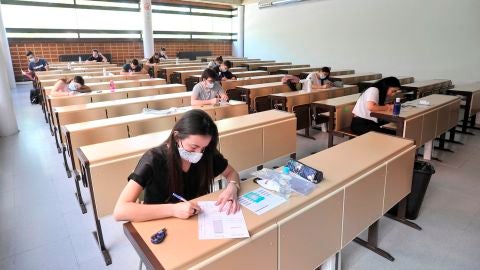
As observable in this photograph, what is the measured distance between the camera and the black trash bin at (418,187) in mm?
2531

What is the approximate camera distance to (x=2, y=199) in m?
3.06

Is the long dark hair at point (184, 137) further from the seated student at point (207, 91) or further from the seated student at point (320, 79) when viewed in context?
the seated student at point (320, 79)

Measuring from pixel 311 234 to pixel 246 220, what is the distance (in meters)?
0.40

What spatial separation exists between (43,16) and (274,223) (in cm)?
1321

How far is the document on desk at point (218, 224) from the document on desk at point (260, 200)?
73 millimetres

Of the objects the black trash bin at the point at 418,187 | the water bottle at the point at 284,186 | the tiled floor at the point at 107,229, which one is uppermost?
the water bottle at the point at 284,186

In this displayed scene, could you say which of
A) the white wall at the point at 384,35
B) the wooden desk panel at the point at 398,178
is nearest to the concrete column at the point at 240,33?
the white wall at the point at 384,35

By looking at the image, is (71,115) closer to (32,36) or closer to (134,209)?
(134,209)

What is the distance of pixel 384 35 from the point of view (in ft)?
28.7

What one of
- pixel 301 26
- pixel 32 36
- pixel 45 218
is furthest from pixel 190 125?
pixel 32 36

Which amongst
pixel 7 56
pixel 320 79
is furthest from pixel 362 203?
pixel 7 56

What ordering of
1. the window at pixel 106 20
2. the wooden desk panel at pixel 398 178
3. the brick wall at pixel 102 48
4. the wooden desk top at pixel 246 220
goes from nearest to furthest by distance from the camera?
the wooden desk top at pixel 246 220
the wooden desk panel at pixel 398 178
the window at pixel 106 20
the brick wall at pixel 102 48

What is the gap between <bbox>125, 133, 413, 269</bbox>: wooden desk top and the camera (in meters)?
1.09

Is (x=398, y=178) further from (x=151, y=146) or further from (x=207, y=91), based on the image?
(x=207, y=91)
